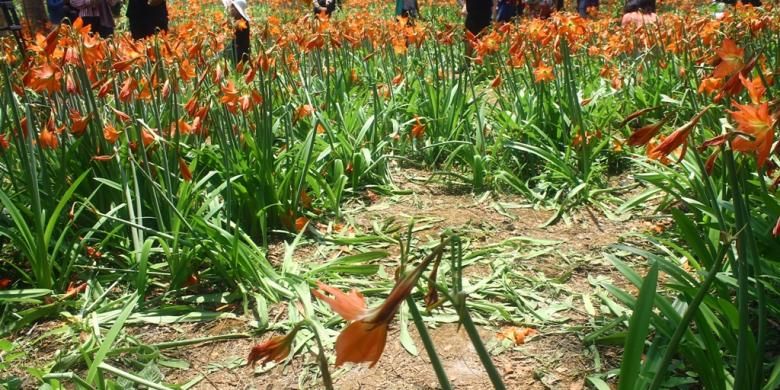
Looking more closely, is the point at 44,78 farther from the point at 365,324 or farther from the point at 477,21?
the point at 477,21

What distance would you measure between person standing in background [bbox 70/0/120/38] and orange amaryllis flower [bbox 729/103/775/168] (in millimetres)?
6837

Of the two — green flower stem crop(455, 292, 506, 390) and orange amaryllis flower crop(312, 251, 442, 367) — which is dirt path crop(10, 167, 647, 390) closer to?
green flower stem crop(455, 292, 506, 390)

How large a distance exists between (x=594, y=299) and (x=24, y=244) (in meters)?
2.12

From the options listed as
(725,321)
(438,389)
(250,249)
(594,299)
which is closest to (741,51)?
(725,321)

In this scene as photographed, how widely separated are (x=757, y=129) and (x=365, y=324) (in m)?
0.80

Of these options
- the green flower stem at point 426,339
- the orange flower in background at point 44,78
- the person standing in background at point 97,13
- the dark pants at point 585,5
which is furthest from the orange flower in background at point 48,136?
the dark pants at point 585,5

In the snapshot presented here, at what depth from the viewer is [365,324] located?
29.5 inches

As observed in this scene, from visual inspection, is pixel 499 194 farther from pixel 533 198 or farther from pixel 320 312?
pixel 320 312

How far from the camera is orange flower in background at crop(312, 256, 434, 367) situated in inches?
29.1

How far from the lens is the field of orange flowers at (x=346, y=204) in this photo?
1533 millimetres

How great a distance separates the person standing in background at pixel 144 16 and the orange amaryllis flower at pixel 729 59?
18.7 ft

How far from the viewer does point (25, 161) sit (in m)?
2.50

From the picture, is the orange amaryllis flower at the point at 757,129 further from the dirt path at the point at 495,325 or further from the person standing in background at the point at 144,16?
the person standing in background at the point at 144,16

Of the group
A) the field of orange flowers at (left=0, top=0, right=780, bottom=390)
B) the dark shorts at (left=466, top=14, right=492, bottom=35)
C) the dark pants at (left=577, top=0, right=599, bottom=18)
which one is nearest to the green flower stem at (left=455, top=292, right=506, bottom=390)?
the field of orange flowers at (left=0, top=0, right=780, bottom=390)
